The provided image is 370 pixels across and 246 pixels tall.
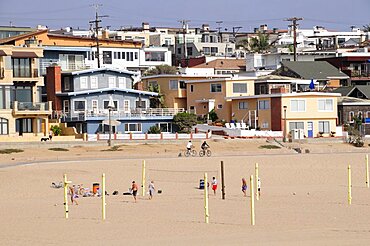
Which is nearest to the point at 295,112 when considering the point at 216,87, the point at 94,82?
the point at 216,87

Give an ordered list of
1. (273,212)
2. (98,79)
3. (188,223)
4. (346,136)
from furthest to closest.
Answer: (98,79)
(346,136)
(273,212)
(188,223)

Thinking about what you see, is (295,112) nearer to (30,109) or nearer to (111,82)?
(111,82)

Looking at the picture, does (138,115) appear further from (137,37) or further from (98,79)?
(137,37)

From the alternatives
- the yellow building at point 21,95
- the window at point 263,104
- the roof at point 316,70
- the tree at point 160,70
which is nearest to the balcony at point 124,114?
the yellow building at point 21,95

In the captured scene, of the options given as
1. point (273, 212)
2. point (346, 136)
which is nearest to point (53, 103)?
point (346, 136)

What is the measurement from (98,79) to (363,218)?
44375 mm

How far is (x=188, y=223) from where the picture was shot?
29.6 metres

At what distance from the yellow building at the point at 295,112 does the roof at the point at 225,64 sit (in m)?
27.5

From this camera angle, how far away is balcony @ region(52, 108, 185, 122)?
67.6 meters

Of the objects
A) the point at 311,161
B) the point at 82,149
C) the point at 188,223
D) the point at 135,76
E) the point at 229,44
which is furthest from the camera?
the point at 229,44

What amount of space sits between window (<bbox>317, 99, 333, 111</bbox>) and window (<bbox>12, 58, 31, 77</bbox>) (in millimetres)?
21923

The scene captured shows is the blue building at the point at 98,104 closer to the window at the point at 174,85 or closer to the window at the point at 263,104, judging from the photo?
the window at the point at 174,85

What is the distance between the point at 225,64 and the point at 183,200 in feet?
216

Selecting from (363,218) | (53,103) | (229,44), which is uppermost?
(229,44)
